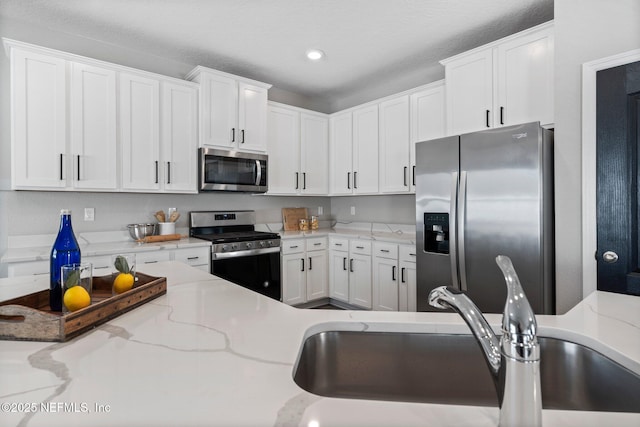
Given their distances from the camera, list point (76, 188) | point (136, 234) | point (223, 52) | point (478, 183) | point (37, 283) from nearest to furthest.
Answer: point (37, 283) → point (478, 183) → point (76, 188) → point (136, 234) → point (223, 52)

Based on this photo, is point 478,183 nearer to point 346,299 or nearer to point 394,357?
point 394,357

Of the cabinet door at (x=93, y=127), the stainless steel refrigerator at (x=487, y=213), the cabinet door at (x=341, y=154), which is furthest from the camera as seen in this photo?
the cabinet door at (x=341, y=154)

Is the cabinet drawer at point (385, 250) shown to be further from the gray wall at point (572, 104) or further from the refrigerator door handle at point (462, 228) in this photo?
the gray wall at point (572, 104)

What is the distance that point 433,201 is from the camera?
258 centimetres

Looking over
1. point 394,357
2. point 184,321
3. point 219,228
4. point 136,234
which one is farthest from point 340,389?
point 219,228

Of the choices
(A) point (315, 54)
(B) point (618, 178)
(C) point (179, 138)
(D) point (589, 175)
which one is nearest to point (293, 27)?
(A) point (315, 54)

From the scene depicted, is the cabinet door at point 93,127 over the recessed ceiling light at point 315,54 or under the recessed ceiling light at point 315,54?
under

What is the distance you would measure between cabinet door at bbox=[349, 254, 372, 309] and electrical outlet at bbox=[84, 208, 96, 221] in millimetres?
2496

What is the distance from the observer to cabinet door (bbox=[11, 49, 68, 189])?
97.2 inches

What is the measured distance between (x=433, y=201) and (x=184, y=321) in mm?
2051

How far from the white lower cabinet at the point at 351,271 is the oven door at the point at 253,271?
689 mm

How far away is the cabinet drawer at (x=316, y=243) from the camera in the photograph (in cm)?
384

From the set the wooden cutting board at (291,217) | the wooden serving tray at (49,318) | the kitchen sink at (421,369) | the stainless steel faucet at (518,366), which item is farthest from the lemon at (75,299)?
the wooden cutting board at (291,217)

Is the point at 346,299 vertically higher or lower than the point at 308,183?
lower
